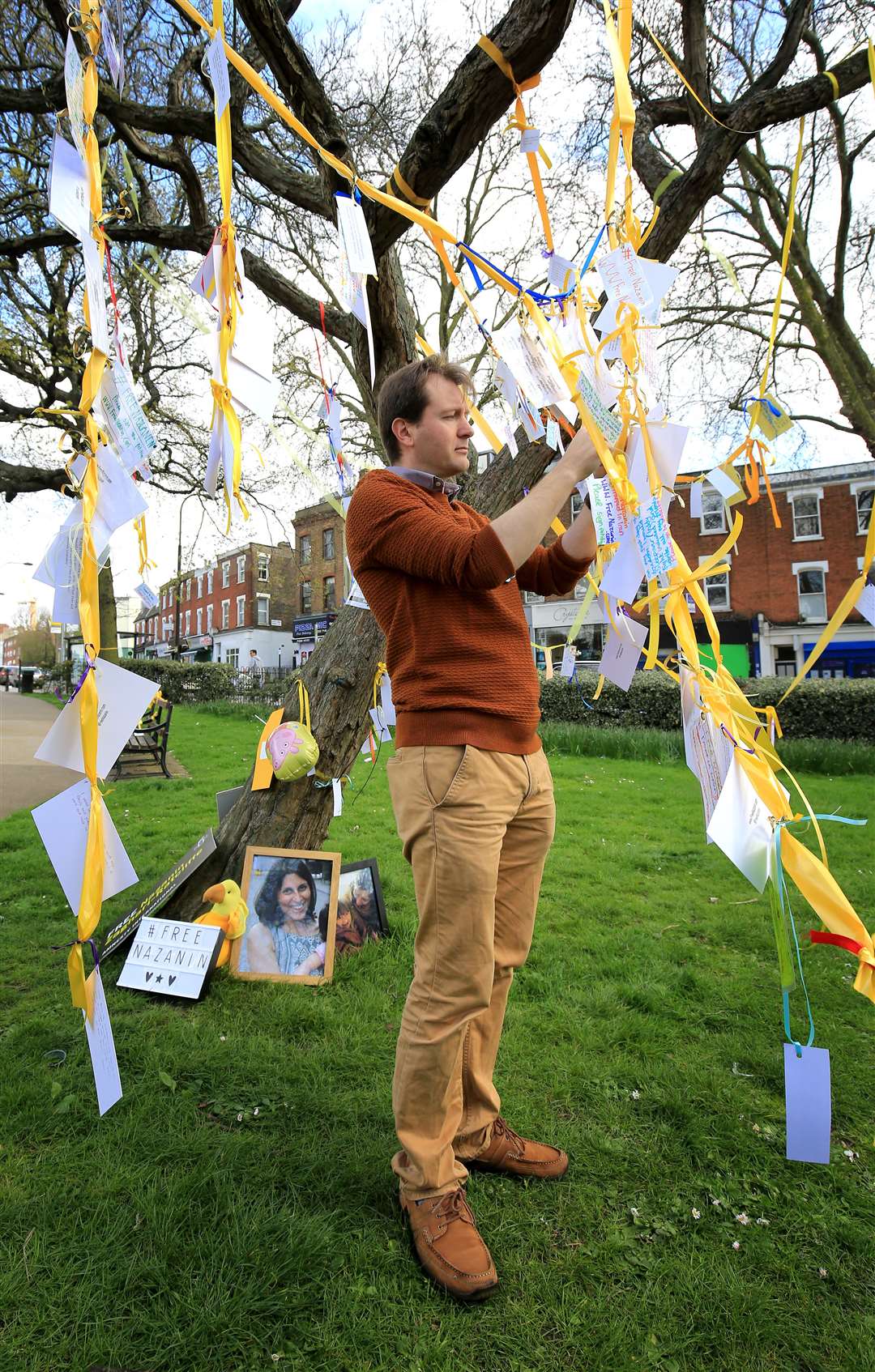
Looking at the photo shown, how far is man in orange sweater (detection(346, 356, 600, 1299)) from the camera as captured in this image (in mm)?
1540

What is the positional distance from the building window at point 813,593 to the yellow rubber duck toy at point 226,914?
73.1 feet

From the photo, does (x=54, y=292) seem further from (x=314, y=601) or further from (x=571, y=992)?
(x=314, y=601)

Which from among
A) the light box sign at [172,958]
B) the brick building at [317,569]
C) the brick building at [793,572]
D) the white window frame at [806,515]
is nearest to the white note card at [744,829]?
the light box sign at [172,958]

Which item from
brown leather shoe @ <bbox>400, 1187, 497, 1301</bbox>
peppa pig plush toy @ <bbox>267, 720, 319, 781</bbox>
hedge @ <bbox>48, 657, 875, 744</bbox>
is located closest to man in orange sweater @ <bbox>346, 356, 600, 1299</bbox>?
brown leather shoe @ <bbox>400, 1187, 497, 1301</bbox>

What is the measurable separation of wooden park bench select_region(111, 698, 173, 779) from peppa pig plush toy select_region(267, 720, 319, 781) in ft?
17.7

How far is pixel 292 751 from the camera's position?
10.6 ft

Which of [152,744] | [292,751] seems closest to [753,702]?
[152,744]

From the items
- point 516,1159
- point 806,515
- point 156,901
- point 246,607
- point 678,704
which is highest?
point 806,515

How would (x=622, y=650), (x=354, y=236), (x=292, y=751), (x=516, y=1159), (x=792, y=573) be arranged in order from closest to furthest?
(x=622, y=650), (x=516, y=1159), (x=354, y=236), (x=292, y=751), (x=792, y=573)

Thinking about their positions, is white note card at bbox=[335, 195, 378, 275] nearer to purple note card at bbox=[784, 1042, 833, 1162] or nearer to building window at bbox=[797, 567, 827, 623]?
purple note card at bbox=[784, 1042, 833, 1162]

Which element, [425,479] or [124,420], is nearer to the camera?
[124,420]

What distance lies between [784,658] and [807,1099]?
77.0ft

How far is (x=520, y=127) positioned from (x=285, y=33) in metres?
1.40

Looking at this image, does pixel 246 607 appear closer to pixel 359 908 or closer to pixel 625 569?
pixel 359 908
